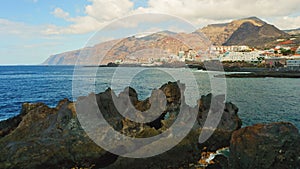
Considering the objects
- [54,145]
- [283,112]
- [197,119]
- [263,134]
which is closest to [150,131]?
[197,119]

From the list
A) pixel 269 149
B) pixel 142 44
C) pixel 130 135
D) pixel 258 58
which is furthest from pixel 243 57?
pixel 269 149

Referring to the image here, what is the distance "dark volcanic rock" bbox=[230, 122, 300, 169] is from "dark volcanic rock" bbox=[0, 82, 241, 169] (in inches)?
135

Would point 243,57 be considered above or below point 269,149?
above

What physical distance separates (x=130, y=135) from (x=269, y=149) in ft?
22.6

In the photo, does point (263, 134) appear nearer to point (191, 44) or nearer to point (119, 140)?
point (119, 140)

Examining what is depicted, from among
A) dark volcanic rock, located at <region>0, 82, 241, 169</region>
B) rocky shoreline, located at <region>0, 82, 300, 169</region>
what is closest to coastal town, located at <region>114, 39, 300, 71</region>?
dark volcanic rock, located at <region>0, 82, 241, 169</region>

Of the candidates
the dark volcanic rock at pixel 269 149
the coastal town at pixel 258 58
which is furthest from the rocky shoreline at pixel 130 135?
the coastal town at pixel 258 58

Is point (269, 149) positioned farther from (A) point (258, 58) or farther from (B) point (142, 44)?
(A) point (258, 58)

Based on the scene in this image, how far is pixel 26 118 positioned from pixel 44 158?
173 inches

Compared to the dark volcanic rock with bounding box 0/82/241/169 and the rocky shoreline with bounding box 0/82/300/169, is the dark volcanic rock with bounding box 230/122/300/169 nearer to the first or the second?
the rocky shoreline with bounding box 0/82/300/169

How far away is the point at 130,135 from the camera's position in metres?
13.9

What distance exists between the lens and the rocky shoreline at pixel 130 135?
9.72m

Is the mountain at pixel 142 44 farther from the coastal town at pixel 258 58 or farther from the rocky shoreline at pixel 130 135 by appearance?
the coastal town at pixel 258 58

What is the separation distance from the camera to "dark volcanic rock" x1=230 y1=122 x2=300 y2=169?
9.63 meters
